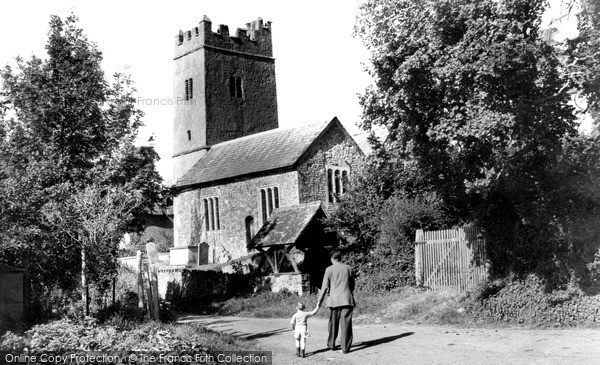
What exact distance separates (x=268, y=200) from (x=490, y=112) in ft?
76.5

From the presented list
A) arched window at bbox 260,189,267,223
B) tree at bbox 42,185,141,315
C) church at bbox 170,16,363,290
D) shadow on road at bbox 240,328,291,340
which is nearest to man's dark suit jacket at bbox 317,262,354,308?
shadow on road at bbox 240,328,291,340

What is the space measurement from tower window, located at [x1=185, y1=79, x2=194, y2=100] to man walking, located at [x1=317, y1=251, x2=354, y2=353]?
3986 cm

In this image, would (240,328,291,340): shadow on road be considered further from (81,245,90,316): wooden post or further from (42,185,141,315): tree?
(42,185,141,315): tree

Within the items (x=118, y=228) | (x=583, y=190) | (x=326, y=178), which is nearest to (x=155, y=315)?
(x=118, y=228)

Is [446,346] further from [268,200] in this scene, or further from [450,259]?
[268,200]

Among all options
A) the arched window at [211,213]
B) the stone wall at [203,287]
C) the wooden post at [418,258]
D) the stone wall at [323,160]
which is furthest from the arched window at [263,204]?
the wooden post at [418,258]

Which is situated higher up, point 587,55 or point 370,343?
point 587,55

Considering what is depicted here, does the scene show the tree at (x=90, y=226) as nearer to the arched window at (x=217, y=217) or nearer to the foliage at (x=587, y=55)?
the foliage at (x=587, y=55)

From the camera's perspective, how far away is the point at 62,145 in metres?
19.3

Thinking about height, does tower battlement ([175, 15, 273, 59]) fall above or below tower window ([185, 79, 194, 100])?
above

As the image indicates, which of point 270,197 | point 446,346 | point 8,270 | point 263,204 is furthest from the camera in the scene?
point 263,204

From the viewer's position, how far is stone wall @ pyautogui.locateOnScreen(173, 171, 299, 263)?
34.4 meters

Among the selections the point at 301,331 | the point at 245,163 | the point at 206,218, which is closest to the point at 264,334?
the point at 301,331

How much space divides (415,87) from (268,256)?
460 inches
